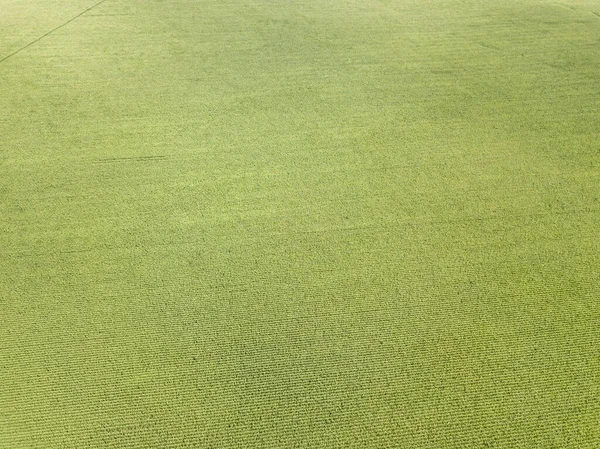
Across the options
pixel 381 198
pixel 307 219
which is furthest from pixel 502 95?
pixel 307 219

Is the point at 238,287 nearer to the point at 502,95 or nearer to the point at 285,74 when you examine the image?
the point at 285,74

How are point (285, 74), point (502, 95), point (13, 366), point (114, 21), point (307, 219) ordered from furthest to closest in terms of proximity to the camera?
point (114, 21), point (285, 74), point (502, 95), point (307, 219), point (13, 366)

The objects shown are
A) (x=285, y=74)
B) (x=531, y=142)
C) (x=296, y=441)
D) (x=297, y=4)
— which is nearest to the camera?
(x=296, y=441)

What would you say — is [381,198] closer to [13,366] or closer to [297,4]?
[13,366]

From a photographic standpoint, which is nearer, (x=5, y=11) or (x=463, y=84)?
(x=463, y=84)

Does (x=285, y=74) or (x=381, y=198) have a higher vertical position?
(x=285, y=74)

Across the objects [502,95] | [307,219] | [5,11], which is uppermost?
[5,11]
